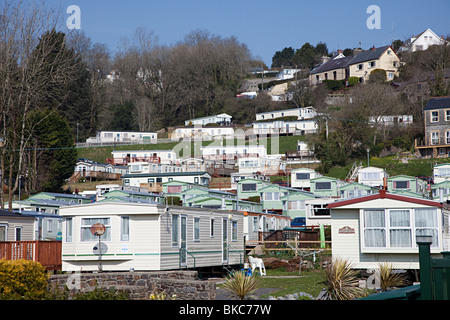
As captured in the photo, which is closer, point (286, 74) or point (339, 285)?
point (339, 285)

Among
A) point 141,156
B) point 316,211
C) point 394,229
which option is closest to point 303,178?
point 316,211

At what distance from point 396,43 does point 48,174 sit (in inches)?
3540

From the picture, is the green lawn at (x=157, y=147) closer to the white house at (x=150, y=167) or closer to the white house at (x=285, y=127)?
the white house at (x=285, y=127)

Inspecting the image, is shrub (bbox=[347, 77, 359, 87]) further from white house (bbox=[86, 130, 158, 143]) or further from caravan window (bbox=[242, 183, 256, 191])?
caravan window (bbox=[242, 183, 256, 191])

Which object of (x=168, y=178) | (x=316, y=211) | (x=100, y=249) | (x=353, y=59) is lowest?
(x=100, y=249)

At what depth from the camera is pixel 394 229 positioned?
21.5 metres

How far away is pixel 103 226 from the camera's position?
2242cm

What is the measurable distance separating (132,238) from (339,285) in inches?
321

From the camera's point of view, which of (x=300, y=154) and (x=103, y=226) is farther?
(x=300, y=154)

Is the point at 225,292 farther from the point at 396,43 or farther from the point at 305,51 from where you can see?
the point at 305,51

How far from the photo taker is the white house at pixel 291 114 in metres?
101

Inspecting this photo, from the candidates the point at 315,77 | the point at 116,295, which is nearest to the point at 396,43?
the point at 315,77

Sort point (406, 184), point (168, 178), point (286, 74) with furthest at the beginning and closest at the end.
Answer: point (286, 74) < point (168, 178) < point (406, 184)

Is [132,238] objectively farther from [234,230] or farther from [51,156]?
[51,156]
